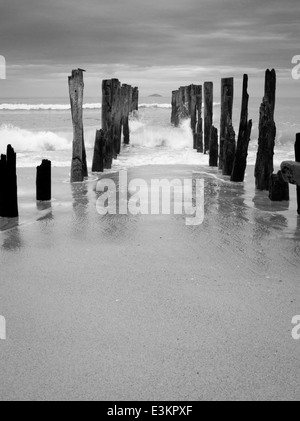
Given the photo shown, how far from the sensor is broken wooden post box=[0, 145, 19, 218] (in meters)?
6.59

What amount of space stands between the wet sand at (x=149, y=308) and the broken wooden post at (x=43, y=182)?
1396 mm

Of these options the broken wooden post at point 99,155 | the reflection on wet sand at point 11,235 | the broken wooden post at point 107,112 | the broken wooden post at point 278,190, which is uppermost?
the broken wooden post at point 107,112

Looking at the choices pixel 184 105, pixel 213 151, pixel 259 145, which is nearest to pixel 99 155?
pixel 213 151

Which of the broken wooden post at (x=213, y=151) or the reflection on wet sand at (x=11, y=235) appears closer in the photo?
the reflection on wet sand at (x=11, y=235)

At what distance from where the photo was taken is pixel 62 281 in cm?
428

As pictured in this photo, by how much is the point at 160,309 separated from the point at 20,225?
301cm

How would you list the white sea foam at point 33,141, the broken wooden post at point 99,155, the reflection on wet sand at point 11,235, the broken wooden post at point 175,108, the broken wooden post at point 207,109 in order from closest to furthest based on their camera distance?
the reflection on wet sand at point 11,235, the broken wooden post at point 99,155, the broken wooden post at point 207,109, the white sea foam at point 33,141, the broken wooden post at point 175,108

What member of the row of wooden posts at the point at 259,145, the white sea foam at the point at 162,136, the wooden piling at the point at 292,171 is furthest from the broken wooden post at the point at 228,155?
the white sea foam at the point at 162,136

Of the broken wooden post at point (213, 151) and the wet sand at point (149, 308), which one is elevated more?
the broken wooden post at point (213, 151)

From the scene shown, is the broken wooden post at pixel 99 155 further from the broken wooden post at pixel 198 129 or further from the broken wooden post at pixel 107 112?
the broken wooden post at pixel 198 129

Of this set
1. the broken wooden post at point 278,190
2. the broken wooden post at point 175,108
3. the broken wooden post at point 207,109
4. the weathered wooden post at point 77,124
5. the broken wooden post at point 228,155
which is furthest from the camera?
the broken wooden post at point 175,108

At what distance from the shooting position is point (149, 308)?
3.74 metres

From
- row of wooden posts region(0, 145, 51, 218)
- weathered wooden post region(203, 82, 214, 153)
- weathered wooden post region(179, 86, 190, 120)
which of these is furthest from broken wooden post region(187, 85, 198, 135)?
row of wooden posts region(0, 145, 51, 218)

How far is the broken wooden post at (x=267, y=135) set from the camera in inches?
349
